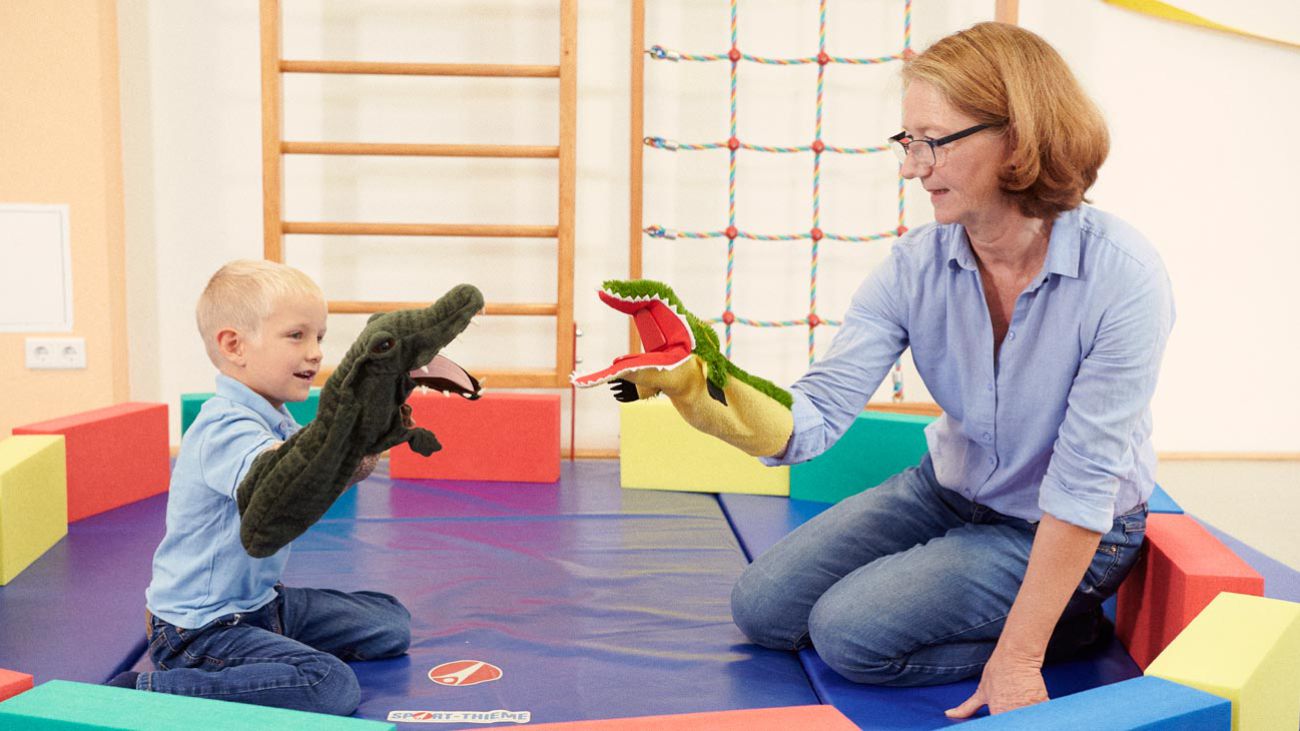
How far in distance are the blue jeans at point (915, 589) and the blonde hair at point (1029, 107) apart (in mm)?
478

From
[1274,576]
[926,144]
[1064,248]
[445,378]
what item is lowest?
[1274,576]

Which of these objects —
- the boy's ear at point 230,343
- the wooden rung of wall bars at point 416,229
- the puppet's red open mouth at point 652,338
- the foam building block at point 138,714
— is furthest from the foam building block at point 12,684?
the wooden rung of wall bars at point 416,229

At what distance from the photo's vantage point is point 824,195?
338 cm

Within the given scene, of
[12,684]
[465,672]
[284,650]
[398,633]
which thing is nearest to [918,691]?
[465,672]

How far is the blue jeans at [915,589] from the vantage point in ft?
5.08

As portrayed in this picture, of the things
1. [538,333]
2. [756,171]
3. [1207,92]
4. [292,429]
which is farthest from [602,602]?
[1207,92]

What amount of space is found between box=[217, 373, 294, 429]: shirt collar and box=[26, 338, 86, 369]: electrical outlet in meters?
1.93

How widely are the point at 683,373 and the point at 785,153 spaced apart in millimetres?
2158

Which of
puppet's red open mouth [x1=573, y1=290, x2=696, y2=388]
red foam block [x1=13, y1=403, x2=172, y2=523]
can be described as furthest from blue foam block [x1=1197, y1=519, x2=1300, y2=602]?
red foam block [x1=13, y1=403, x2=172, y2=523]

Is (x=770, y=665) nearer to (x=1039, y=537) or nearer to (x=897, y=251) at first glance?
(x=1039, y=537)

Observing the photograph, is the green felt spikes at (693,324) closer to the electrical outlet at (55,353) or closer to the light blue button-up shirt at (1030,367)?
the light blue button-up shirt at (1030,367)

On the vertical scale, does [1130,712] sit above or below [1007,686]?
above

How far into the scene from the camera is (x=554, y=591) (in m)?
1.94

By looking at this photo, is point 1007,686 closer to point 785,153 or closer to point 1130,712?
point 1130,712
